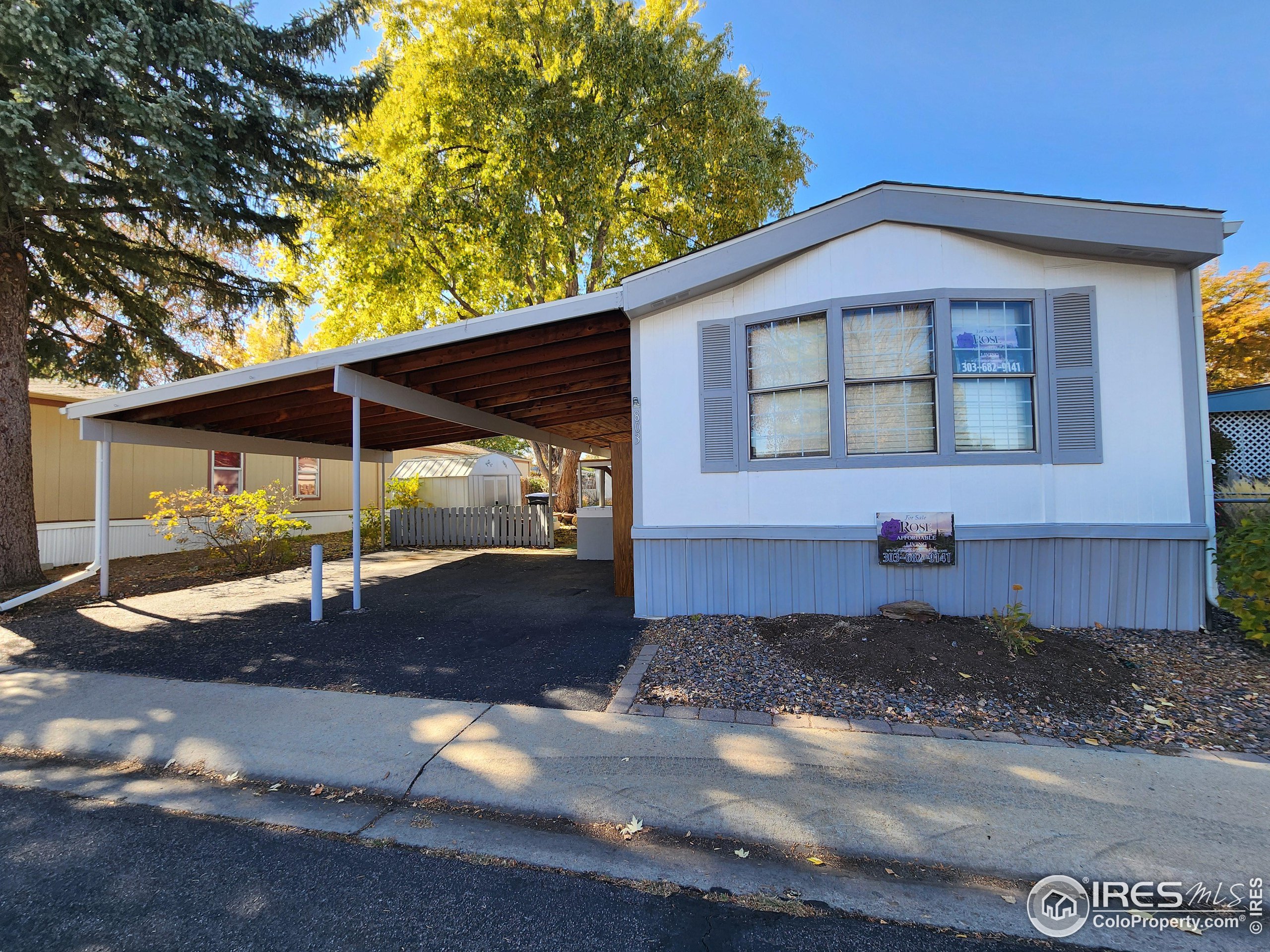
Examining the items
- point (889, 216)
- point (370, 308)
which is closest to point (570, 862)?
point (889, 216)

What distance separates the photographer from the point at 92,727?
4.02 m

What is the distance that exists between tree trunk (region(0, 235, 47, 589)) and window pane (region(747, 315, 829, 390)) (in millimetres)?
10662

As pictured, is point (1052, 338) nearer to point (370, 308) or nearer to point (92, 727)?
point (92, 727)

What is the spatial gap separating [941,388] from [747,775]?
4.08 m

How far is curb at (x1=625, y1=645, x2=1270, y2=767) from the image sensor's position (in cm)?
329

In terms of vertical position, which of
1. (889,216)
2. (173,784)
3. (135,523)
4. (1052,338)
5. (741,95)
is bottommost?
(173,784)

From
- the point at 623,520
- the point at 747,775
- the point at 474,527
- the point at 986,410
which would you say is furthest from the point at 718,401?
the point at 474,527

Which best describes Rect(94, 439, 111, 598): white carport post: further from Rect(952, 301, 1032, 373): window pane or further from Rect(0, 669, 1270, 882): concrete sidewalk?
Rect(952, 301, 1032, 373): window pane

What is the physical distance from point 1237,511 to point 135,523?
733 inches

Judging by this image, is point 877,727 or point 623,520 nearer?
point 877,727

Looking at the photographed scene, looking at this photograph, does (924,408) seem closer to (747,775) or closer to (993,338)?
(993,338)

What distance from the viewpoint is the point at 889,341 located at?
560 centimetres

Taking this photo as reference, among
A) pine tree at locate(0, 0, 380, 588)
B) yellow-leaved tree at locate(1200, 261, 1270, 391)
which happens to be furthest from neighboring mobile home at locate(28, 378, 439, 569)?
yellow-leaved tree at locate(1200, 261, 1270, 391)

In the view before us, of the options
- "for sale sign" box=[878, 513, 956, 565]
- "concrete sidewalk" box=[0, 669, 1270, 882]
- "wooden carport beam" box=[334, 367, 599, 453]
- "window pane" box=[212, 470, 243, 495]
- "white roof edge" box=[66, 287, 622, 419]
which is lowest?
"concrete sidewalk" box=[0, 669, 1270, 882]
